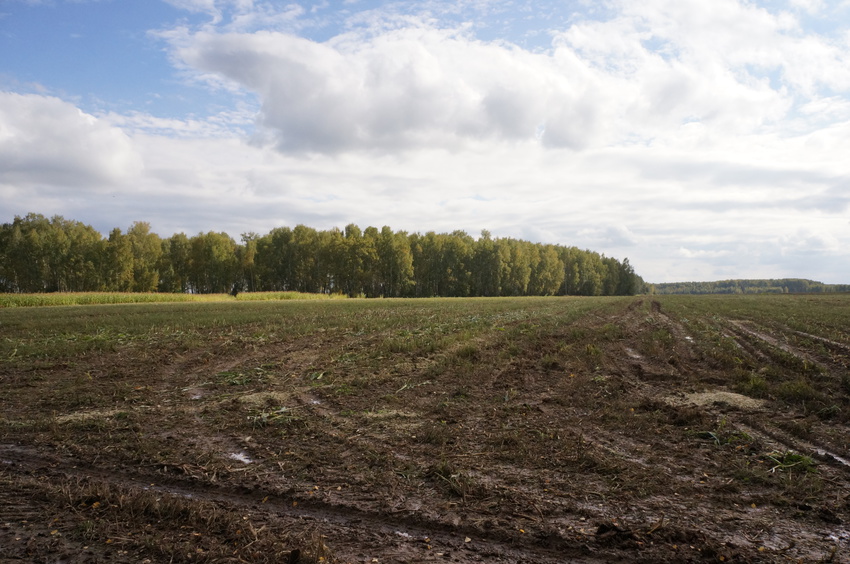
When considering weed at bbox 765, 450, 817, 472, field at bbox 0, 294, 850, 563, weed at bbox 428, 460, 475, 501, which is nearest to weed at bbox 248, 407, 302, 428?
field at bbox 0, 294, 850, 563

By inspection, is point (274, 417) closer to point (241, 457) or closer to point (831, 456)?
point (241, 457)

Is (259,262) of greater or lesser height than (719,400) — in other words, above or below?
above

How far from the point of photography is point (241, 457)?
5828mm

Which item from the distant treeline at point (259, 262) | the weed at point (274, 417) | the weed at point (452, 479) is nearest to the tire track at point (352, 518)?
the weed at point (452, 479)

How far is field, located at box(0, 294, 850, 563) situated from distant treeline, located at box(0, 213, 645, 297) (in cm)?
7798

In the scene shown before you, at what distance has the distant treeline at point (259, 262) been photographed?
7719 cm

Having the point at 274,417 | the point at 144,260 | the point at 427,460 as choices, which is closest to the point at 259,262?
the point at 144,260

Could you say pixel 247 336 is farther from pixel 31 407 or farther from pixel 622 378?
pixel 622 378

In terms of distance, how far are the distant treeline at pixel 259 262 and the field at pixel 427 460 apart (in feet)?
256

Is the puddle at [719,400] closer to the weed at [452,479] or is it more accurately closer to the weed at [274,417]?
the weed at [452,479]

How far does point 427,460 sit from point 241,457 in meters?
2.33

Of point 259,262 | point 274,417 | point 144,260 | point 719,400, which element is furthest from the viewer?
point 259,262

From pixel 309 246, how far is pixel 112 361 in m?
84.5

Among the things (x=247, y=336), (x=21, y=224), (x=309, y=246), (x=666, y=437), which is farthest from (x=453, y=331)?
(x=21, y=224)
